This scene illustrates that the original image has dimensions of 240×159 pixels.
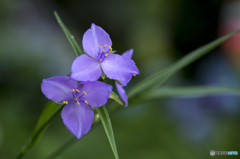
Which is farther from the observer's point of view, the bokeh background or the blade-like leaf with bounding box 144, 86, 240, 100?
the bokeh background

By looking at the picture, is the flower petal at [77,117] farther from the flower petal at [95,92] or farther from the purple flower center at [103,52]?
the purple flower center at [103,52]

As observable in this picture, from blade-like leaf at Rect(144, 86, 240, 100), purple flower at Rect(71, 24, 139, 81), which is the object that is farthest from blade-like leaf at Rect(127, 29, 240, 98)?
Result: purple flower at Rect(71, 24, 139, 81)

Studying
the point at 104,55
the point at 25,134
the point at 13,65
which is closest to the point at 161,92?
the point at 104,55

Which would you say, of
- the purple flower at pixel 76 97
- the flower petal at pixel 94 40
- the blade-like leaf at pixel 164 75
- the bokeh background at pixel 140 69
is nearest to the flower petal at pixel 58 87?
the purple flower at pixel 76 97

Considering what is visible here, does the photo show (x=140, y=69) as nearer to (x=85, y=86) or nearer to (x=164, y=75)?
(x=164, y=75)

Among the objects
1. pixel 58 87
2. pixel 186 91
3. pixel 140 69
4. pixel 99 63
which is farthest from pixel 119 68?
pixel 140 69

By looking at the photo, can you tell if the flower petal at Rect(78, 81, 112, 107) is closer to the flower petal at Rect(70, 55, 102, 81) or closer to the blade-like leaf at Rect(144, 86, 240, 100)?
the flower petal at Rect(70, 55, 102, 81)
